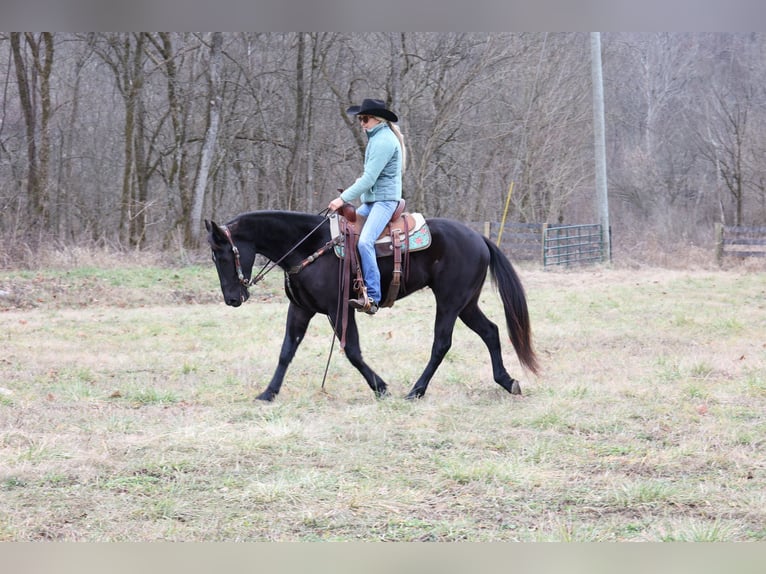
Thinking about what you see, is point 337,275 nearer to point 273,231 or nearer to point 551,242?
point 273,231

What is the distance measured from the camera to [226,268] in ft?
23.0

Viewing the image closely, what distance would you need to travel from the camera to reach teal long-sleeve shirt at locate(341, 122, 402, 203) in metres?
6.87

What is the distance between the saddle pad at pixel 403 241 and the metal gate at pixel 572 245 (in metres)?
16.1

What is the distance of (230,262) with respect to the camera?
23.0 feet

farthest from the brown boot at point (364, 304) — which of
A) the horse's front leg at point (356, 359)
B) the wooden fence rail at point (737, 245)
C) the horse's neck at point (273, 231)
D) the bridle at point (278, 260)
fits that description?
the wooden fence rail at point (737, 245)

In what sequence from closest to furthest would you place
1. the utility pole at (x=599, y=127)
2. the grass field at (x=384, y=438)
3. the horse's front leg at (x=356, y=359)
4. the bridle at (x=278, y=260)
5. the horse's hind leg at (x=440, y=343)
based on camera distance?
the grass field at (x=384, y=438)
the bridle at (x=278, y=260)
the horse's front leg at (x=356, y=359)
the horse's hind leg at (x=440, y=343)
the utility pole at (x=599, y=127)

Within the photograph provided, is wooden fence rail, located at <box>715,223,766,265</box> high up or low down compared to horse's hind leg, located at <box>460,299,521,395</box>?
up

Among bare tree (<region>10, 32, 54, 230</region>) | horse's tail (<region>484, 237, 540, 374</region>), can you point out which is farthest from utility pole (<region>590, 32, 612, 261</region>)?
horse's tail (<region>484, 237, 540, 374</region>)

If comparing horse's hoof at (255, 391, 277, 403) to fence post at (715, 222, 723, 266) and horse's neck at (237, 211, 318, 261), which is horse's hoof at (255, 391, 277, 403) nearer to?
horse's neck at (237, 211, 318, 261)

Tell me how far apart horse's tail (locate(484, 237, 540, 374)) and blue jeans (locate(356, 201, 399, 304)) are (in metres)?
1.17

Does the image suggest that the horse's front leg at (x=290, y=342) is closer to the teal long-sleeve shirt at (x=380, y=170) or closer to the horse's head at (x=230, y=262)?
the horse's head at (x=230, y=262)

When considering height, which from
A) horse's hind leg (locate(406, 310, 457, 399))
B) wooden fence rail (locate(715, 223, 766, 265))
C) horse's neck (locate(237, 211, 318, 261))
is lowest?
horse's hind leg (locate(406, 310, 457, 399))

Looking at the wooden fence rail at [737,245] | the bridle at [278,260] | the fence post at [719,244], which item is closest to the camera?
the bridle at [278,260]

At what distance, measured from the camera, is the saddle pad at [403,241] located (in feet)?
23.7
